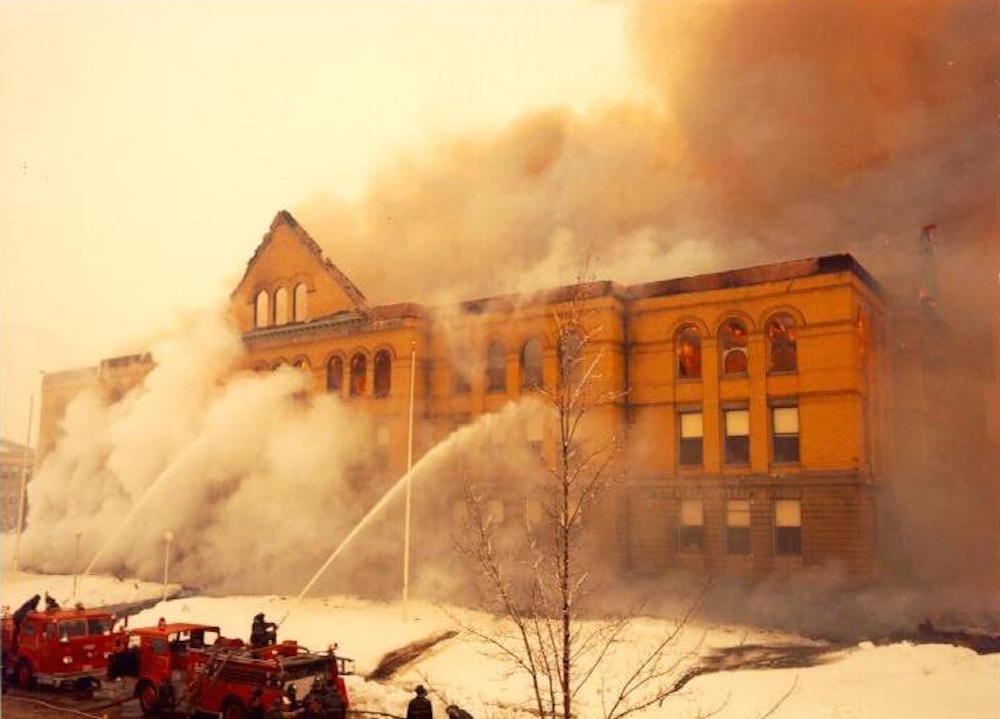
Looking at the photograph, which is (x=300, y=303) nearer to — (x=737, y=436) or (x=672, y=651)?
(x=737, y=436)

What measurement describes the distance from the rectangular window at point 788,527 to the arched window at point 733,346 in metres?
3.86

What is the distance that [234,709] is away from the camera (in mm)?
14617

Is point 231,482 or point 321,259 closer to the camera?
point 231,482

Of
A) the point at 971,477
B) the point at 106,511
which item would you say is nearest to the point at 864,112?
the point at 971,477

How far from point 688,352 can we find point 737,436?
2814mm

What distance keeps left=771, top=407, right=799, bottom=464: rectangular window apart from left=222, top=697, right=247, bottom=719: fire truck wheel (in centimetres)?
1527

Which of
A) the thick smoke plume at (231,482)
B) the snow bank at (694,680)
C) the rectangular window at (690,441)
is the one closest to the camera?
the snow bank at (694,680)

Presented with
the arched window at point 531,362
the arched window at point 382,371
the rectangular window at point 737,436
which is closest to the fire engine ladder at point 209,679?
the arched window at point 531,362

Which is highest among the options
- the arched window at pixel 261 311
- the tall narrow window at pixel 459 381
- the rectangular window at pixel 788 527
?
the arched window at pixel 261 311

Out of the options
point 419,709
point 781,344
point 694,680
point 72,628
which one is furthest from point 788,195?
point 72,628

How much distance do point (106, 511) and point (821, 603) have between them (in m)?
22.7

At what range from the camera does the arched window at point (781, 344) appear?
24.2 metres

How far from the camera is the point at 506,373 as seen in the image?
27531 mm

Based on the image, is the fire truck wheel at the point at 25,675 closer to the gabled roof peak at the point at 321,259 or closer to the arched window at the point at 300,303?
the gabled roof peak at the point at 321,259
